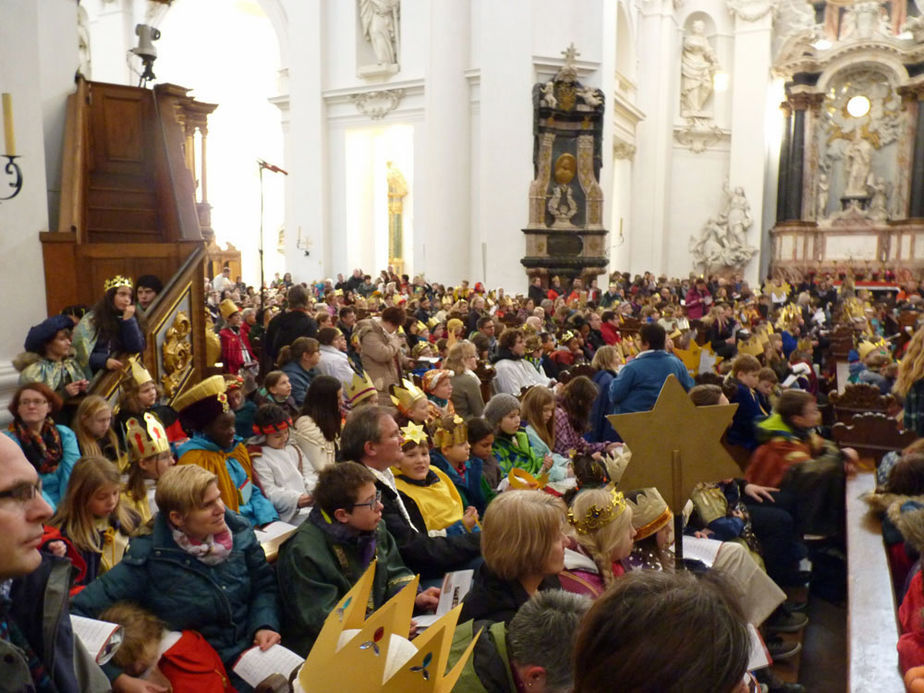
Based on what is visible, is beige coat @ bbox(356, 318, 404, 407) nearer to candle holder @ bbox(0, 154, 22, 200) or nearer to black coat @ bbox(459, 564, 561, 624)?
candle holder @ bbox(0, 154, 22, 200)

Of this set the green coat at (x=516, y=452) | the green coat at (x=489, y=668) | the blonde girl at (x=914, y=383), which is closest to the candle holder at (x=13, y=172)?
the green coat at (x=516, y=452)

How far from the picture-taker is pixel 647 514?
3.44 meters

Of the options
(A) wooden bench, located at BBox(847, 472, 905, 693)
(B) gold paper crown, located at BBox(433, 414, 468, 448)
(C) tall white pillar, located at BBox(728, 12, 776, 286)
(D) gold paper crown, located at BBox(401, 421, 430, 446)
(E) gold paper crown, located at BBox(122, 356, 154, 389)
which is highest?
(C) tall white pillar, located at BBox(728, 12, 776, 286)

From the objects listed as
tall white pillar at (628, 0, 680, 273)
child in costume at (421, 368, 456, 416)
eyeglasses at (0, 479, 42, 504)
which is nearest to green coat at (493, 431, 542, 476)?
child in costume at (421, 368, 456, 416)

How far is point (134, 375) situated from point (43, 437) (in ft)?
3.29

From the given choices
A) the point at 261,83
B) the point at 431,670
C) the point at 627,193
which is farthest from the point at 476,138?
the point at 431,670

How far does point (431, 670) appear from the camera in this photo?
179 centimetres

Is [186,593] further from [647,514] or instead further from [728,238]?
[728,238]

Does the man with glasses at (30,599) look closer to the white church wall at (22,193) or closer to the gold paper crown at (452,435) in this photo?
the gold paper crown at (452,435)

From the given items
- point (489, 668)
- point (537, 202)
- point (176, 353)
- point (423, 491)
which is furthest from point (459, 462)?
point (537, 202)

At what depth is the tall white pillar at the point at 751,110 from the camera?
2573 centimetres

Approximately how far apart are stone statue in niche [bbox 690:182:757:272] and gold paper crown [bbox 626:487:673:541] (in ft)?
80.6

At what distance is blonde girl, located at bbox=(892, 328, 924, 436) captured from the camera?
4.79 meters

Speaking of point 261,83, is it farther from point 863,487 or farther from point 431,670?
point 431,670
